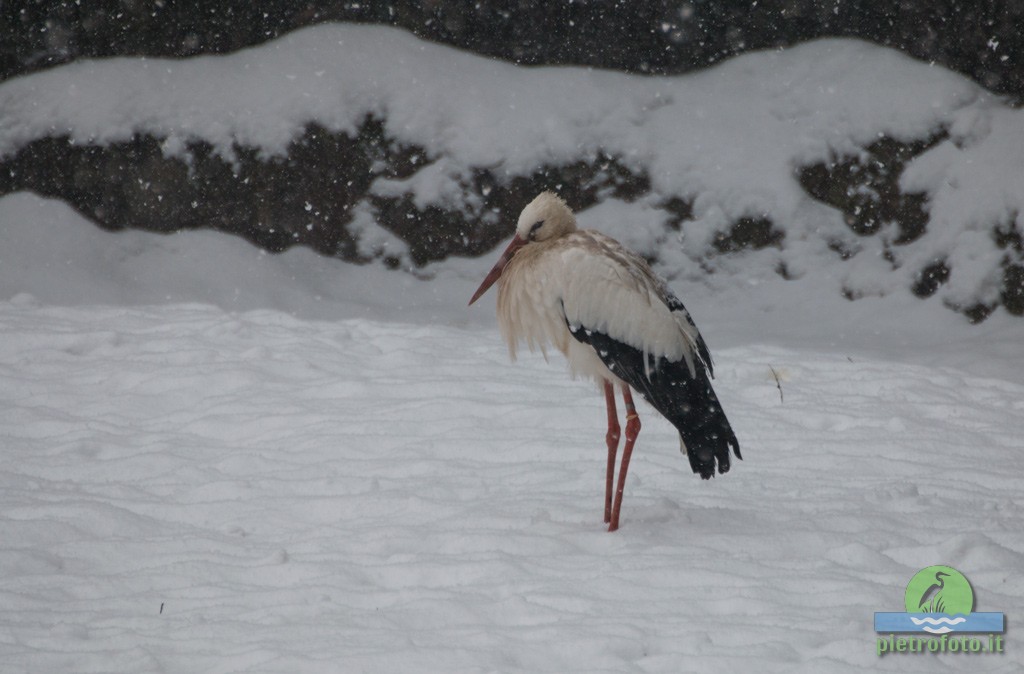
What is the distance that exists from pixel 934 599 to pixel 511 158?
5.77 m

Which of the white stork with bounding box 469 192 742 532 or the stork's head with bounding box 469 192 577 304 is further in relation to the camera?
the stork's head with bounding box 469 192 577 304

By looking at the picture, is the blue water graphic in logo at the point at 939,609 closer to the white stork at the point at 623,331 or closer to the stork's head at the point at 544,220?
the white stork at the point at 623,331

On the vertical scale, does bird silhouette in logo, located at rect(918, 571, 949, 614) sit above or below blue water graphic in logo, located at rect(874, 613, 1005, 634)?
below

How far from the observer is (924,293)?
7.54 m

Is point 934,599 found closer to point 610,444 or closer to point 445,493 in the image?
point 610,444

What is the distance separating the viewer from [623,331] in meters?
3.80

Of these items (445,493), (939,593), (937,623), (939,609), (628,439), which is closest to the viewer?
(937,623)

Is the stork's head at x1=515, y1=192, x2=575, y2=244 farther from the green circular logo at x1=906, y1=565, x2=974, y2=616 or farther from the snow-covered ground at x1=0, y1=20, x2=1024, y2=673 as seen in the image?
the green circular logo at x1=906, y1=565, x2=974, y2=616

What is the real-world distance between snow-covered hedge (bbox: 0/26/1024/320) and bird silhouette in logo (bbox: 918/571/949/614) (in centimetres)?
467

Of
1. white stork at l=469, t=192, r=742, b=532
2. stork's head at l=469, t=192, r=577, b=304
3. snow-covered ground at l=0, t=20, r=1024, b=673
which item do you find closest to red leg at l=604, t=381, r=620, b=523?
white stork at l=469, t=192, r=742, b=532

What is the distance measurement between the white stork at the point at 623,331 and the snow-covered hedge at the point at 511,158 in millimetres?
4062

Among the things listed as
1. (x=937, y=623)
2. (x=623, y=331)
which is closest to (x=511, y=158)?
(x=623, y=331)

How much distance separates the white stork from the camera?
3799mm

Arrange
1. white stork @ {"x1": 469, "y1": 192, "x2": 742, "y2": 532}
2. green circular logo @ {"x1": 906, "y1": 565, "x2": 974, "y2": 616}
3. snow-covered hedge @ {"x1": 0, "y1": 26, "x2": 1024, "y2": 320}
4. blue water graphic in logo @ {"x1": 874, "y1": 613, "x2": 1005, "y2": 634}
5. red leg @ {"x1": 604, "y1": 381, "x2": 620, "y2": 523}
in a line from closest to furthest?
blue water graphic in logo @ {"x1": 874, "y1": 613, "x2": 1005, "y2": 634} < green circular logo @ {"x1": 906, "y1": 565, "x2": 974, "y2": 616} < white stork @ {"x1": 469, "y1": 192, "x2": 742, "y2": 532} < red leg @ {"x1": 604, "y1": 381, "x2": 620, "y2": 523} < snow-covered hedge @ {"x1": 0, "y1": 26, "x2": 1024, "y2": 320}
